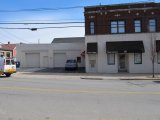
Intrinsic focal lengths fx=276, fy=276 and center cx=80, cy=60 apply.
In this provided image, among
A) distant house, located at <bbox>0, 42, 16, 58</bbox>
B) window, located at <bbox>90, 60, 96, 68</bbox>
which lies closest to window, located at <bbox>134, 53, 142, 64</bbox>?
window, located at <bbox>90, 60, 96, 68</bbox>

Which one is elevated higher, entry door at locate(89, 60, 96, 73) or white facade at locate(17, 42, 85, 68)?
white facade at locate(17, 42, 85, 68)

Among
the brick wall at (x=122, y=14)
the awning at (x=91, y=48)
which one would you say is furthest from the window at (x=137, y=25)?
the awning at (x=91, y=48)

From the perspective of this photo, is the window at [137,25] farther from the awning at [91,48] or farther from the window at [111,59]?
the awning at [91,48]

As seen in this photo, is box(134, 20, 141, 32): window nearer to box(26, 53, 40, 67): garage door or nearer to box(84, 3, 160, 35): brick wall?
box(84, 3, 160, 35): brick wall

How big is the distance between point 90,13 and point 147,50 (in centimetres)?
839

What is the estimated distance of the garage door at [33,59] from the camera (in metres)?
50.4

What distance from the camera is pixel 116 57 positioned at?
34438mm

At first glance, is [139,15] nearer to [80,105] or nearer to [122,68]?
[122,68]

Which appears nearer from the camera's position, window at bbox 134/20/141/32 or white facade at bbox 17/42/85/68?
window at bbox 134/20/141/32

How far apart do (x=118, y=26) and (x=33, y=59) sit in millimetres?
21500

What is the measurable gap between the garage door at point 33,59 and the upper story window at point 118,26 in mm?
20168

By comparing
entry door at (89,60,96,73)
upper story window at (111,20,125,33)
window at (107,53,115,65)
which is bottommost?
entry door at (89,60,96,73)

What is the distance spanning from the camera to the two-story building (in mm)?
33156

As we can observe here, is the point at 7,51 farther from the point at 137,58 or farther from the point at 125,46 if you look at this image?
the point at 137,58
